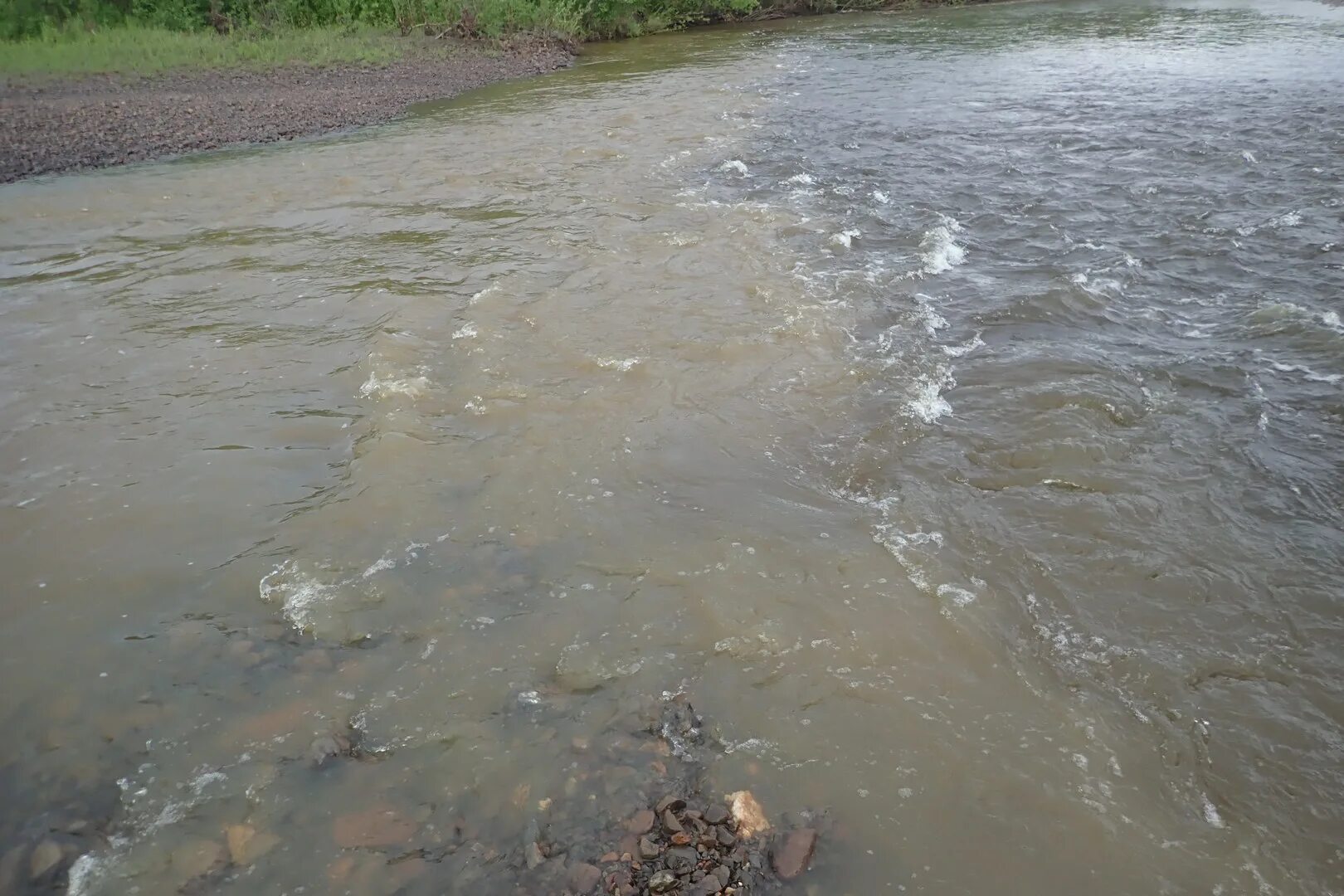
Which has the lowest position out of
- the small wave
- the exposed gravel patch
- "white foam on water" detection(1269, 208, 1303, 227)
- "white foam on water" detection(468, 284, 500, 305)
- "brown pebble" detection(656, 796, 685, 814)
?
"brown pebble" detection(656, 796, 685, 814)

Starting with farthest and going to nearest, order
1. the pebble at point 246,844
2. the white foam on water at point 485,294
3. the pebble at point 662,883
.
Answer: the white foam on water at point 485,294, the pebble at point 246,844, the pebble at point 662,883

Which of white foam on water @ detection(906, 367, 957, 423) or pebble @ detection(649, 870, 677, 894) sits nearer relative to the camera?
pebble @ detection(649, 870, 677, 894)

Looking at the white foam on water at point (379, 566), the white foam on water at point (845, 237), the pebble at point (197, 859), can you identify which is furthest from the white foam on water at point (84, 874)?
the white foam on water at point (845, 237)

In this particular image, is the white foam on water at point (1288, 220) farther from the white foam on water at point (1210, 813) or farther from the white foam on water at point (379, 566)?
the white foam on water at point (379, 566)

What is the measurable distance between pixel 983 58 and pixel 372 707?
22229 millimetres

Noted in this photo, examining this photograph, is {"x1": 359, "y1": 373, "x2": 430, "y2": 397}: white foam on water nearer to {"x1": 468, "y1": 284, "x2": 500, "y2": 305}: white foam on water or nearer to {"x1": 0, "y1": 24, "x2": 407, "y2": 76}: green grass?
{"x1": 468, "y1": 284, "x2": 500, "y2": 305}: white foam on water

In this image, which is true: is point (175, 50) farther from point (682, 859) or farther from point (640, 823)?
point (682, 859)

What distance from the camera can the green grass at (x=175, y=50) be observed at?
18.8 metres

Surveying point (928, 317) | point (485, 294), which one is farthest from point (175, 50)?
point (928, 317)

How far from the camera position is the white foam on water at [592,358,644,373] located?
723 cm

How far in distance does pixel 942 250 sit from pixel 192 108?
14923mm

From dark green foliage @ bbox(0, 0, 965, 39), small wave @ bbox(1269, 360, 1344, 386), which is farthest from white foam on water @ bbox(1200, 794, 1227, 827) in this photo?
dark green foliage @ bbox(0, 0, 965, 39)

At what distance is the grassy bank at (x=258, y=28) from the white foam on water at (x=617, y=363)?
699 inches

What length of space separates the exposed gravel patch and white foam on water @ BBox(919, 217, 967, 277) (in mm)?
12043
